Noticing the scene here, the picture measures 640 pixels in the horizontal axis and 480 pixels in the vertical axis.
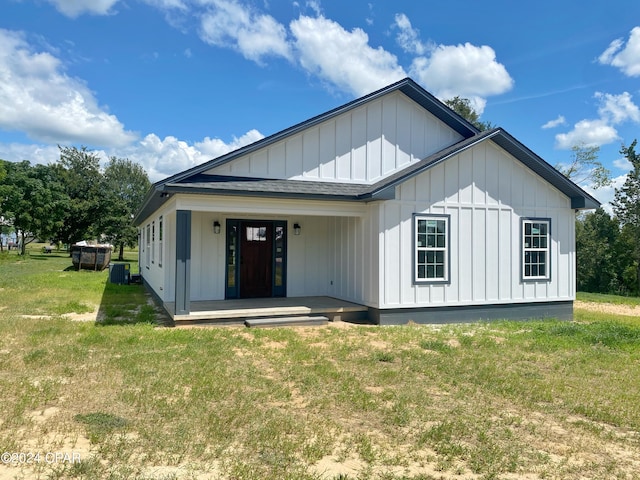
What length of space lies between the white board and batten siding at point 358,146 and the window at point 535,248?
3.11 m

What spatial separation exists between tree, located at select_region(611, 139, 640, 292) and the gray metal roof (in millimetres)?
24006

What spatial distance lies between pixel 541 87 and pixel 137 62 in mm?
19078

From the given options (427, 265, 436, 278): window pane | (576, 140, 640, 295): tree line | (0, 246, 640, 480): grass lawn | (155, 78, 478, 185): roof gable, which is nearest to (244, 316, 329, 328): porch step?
(0, 246, 640, 480): grass lawn

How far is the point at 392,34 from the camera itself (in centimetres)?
1686

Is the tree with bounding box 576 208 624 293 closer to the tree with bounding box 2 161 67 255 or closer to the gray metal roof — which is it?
the gray metal roof

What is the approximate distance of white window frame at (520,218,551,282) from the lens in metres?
11.1

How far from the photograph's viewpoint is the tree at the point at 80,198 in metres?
35.2

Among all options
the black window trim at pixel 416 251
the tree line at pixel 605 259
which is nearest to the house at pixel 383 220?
the black window trim at pixel 416 251

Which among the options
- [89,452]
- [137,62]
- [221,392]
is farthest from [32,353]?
[137,62]

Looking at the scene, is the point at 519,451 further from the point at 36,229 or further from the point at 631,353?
the point at 36,229

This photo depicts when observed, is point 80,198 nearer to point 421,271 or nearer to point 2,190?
point 2,190

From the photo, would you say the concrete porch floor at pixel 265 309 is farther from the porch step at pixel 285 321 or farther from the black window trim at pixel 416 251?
the black window trim at pixel 416 251

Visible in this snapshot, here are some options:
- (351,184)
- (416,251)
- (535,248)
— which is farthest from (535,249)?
(351,184)

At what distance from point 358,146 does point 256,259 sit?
396 centimetres
